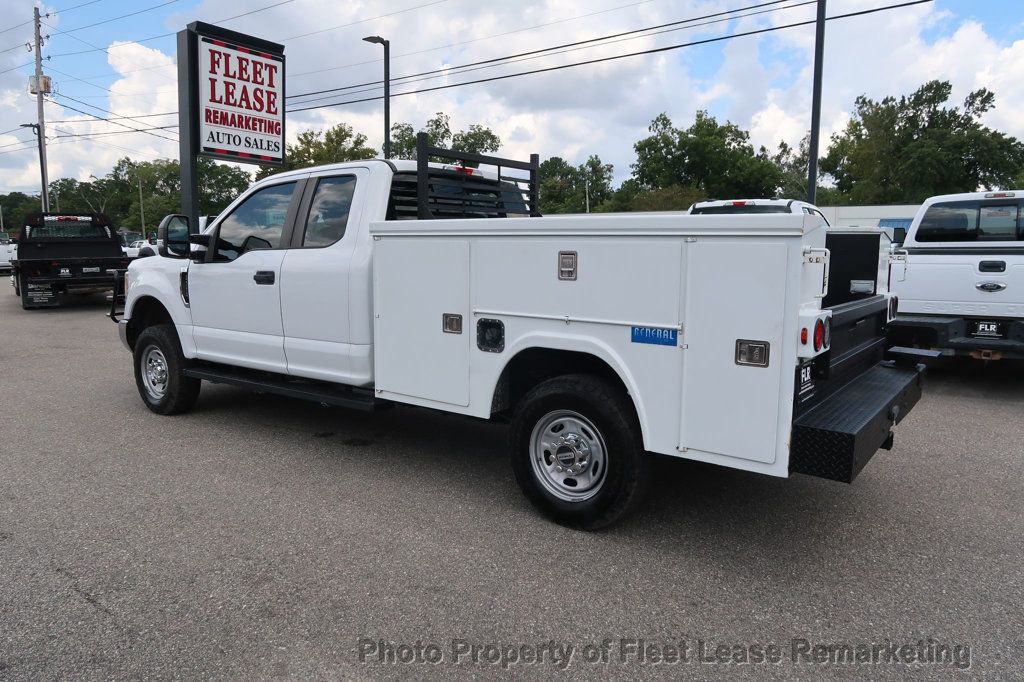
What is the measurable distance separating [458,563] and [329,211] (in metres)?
2.84

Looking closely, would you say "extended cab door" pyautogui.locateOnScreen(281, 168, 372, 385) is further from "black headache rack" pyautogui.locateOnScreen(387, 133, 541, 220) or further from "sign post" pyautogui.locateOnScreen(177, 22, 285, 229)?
"sign post" pyautogui.locateOnScreen(177, 22, 285, 229)

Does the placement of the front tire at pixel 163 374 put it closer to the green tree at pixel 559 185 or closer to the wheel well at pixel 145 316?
the wheel well at pixel 145 316

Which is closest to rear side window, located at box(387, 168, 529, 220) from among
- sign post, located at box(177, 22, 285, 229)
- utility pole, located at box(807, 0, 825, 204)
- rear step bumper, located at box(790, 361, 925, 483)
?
rear step bumper, located at box(790, 361, 925, 483)

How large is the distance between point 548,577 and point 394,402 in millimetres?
1805

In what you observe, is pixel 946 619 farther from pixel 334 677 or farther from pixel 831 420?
pixel 334 677

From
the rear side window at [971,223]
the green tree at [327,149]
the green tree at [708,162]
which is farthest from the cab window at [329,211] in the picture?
the green tree at [708,162]

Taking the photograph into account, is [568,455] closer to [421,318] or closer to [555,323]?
[555,323]

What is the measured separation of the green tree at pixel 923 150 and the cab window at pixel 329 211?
49.6 meters

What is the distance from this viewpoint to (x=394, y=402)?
4965 millimetres

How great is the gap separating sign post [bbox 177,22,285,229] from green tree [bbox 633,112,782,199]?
52986 millimetres

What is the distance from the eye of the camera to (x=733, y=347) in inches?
135

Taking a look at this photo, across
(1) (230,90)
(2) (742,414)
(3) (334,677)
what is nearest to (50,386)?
(1) (230,90)

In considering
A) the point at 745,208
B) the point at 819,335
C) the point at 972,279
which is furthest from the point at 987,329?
the point at 819,335

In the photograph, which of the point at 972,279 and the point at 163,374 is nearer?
the point at 163,374
